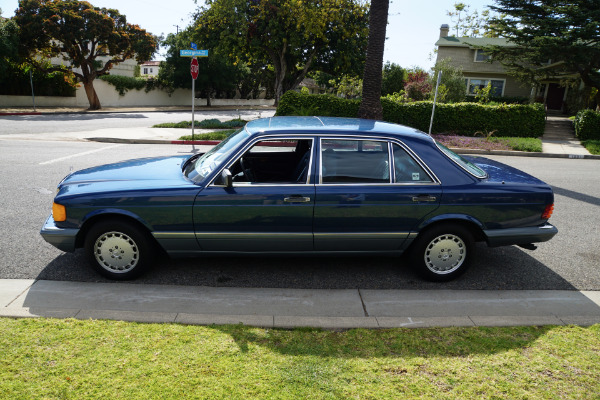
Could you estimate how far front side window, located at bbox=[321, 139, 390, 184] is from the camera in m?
4.32

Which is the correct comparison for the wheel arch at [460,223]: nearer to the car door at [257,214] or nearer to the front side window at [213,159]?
the car door at [257,214]

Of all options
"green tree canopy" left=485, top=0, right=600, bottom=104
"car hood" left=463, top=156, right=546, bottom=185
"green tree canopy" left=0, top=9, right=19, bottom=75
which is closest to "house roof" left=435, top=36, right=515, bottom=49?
"green tree canopy" left=485, top=0, right=600, bottom=104

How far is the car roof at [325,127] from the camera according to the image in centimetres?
444

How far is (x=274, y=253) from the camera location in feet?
14.5

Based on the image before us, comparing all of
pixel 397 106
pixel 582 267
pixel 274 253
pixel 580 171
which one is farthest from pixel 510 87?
pixel 274 253

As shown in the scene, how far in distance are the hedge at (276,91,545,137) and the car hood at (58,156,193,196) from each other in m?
13.7

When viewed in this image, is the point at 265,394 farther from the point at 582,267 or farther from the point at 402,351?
the point at 582,267

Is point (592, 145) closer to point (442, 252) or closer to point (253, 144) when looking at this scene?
point (442, 252)

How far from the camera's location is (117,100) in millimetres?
39812

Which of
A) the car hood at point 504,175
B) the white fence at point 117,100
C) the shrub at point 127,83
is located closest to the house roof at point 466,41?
the white fence at point 117,100

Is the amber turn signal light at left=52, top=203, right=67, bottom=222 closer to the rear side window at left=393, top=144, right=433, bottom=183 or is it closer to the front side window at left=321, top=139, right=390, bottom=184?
the front side window at left=321, top=139, right=390, bottom=184

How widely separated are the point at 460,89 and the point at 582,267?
2468cm

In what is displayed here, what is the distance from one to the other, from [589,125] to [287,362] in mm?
22154

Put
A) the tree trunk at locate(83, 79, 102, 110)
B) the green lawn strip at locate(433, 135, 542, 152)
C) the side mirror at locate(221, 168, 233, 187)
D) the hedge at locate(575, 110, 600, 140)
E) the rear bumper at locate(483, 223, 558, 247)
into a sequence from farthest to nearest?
→ the tree trunk at locate(83, 79, 102, 110) → the hedge at locate(575, 110, 600, 140) → the green lawn strip at locate(433, 135, 542, 152) → the rear bumper at locate(483, 223, 558, 247) → the side mirror at locate(221, 168, 233, 187)
